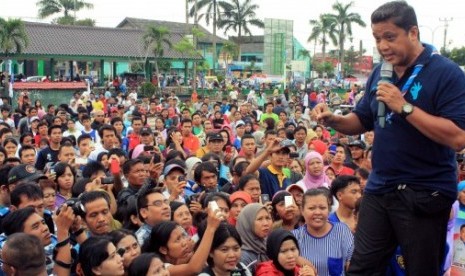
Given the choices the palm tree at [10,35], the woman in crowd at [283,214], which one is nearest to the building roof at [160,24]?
the palm tree at [10,35]

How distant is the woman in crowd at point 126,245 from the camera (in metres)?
3.79

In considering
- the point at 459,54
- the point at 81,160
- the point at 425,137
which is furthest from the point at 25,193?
the point at 459,54

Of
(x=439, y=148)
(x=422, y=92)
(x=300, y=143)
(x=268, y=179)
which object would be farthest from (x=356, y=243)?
(x=300, y=143)

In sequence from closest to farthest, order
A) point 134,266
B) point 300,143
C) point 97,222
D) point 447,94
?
point 447,94
point 134,266
point 97,222
point 300,143

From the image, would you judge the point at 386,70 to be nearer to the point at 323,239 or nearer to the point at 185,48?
the point at 323,239

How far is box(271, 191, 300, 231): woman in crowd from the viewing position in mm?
4969

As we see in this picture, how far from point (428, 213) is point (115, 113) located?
11.7 meters

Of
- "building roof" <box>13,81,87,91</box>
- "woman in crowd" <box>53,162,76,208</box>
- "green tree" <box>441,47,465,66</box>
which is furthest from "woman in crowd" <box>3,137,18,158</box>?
"green tree" <box>441,47,465,66</box>

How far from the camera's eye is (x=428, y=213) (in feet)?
8.29

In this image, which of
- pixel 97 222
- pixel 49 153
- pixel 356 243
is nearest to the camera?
pixel 356 243

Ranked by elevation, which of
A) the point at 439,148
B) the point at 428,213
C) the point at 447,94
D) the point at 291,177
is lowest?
the point at 291,177

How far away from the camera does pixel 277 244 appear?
4.05 meters

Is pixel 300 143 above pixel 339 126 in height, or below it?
below

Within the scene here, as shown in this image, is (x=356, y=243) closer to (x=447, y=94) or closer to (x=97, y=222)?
(x=447, y=94)
